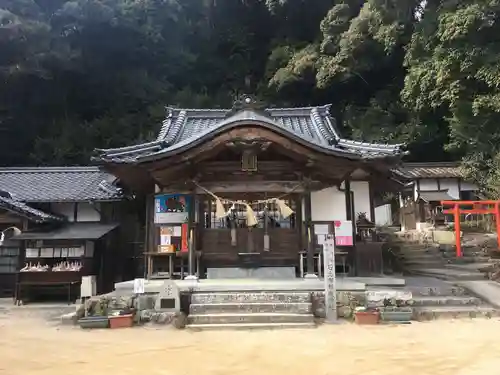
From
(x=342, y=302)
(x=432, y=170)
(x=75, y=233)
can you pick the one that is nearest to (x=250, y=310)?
(x=342, y=302)

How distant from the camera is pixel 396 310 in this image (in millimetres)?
9406

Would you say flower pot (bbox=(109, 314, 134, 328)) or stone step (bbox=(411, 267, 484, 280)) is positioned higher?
stone step (bbox=(411, 267, 484, 280))

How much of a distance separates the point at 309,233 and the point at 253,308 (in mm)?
3695

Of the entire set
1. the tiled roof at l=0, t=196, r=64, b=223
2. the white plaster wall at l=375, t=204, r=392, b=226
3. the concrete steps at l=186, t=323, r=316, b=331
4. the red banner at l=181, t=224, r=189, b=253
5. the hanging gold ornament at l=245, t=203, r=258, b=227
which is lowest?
the concrete steps at l=186, t=323, r=316, b=331

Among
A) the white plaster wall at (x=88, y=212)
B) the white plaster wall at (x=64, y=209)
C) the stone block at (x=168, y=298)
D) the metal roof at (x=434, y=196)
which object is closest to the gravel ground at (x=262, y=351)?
the stone block at (x=168, y=298)

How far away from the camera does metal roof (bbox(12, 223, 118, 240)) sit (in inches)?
556

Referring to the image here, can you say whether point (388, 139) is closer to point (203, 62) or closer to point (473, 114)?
point (473, 114)

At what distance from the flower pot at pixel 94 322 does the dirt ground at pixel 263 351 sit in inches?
10.5

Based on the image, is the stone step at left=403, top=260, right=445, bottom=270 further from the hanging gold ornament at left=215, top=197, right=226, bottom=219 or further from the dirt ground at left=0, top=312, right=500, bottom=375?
the hanging gold ornament at left=215, top=197, right=226, bottom=219

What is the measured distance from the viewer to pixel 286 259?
1267cm

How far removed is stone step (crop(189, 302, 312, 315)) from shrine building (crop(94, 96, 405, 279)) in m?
2.73

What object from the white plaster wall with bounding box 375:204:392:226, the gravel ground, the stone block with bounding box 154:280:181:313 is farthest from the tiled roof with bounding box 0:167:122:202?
the white plaster wall with bounding box 375:204:392:226

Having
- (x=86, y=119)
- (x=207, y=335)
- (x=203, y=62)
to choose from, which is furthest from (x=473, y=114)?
(x=86, y=119)

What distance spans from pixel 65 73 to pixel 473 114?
82.3ft
